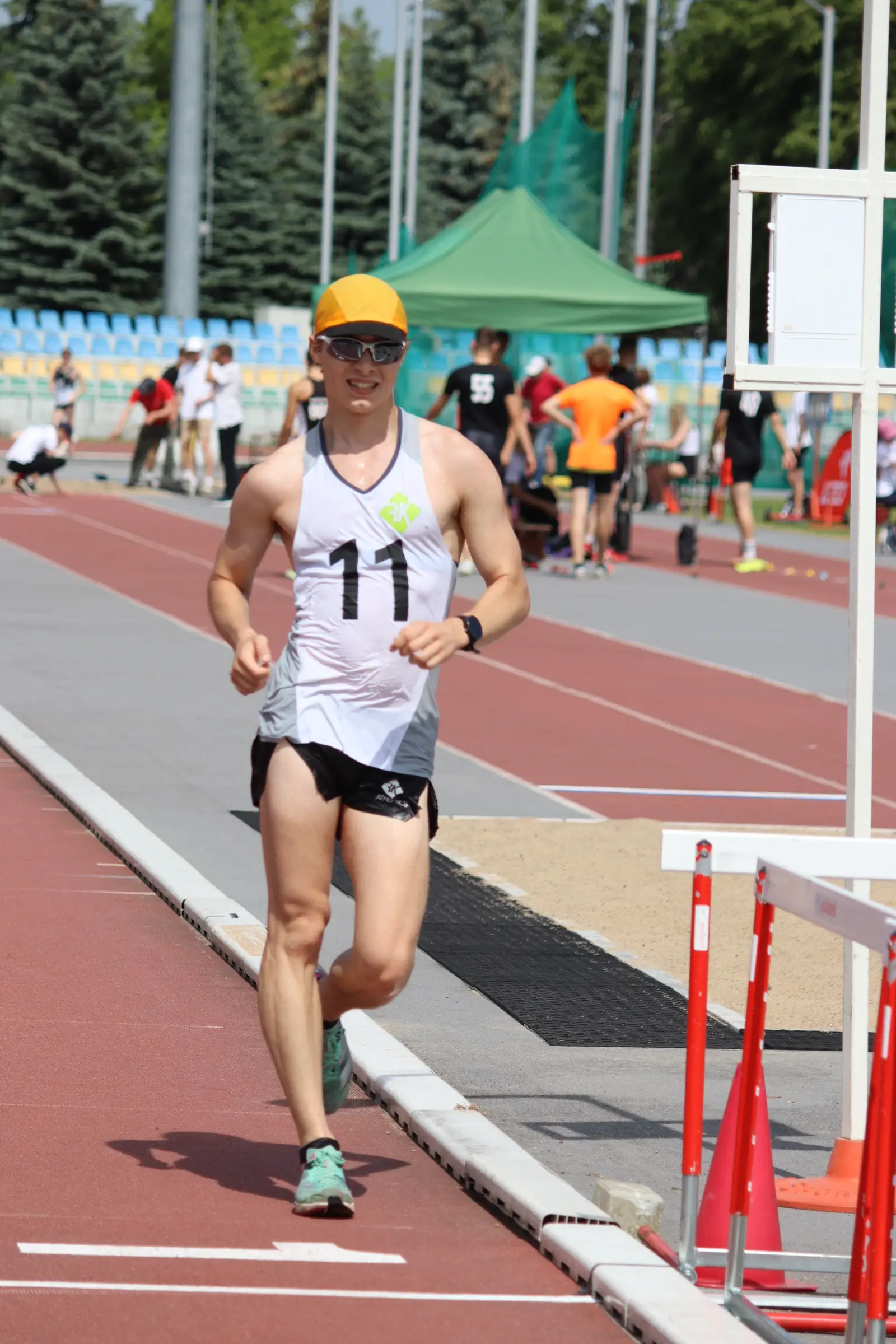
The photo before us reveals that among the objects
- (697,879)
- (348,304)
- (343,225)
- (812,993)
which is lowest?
(812,993)

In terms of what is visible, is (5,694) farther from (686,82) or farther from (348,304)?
(686,82)

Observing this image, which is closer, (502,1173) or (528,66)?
(502,1173)

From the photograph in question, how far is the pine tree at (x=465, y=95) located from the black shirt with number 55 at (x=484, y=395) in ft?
216

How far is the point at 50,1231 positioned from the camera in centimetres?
501

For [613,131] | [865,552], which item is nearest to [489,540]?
[865,552]

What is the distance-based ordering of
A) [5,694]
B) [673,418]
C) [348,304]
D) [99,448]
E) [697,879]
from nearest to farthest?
[697,879]
[348,304]
[5,694]
[673,418]
[99,448]

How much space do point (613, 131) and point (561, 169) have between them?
8.73 m

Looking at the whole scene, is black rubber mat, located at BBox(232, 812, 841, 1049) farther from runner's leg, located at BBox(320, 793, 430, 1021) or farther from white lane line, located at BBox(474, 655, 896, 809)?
white lane line, located at BBox(474, 655, 896, 809)

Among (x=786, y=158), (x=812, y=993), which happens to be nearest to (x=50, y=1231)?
(x=812, y=993)

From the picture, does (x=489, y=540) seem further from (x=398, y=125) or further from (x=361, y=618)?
(x=398, y=125)

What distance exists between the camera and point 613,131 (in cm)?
4244

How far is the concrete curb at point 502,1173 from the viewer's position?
4602 millimetres

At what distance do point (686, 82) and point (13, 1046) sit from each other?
7088cm

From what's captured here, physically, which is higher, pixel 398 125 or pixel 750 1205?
pixel 398 125
